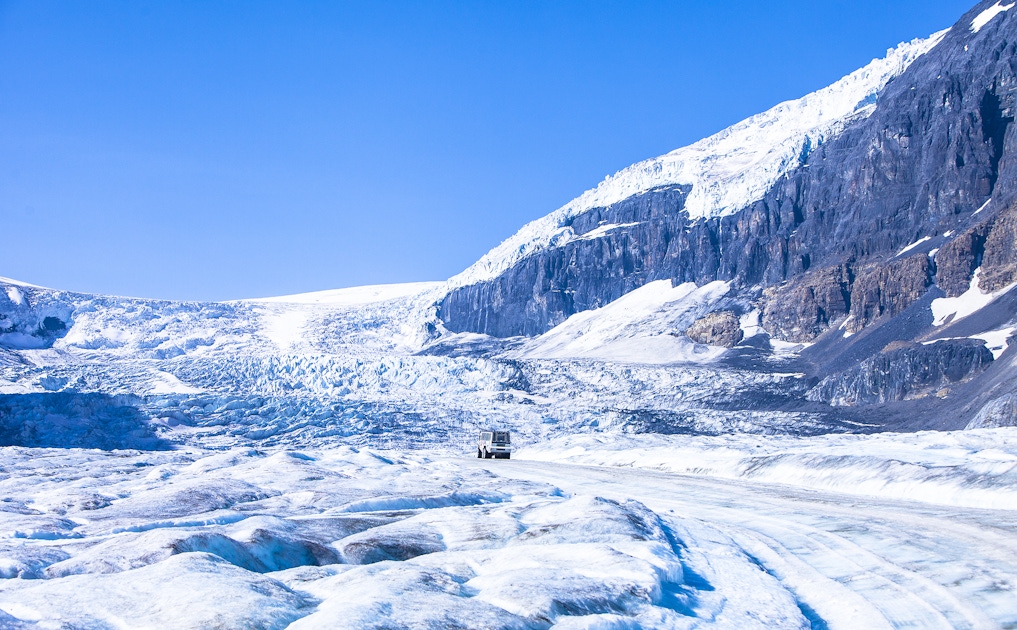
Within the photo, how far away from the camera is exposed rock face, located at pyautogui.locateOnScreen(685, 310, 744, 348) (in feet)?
471

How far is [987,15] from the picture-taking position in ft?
493

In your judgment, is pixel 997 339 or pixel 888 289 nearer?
pixel 997 339

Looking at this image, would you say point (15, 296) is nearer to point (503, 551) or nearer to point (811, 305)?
point (811, 305)

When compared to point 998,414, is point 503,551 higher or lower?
lower

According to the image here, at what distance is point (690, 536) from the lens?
610 inches

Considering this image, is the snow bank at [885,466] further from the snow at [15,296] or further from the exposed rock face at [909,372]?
the snow at [15,296]

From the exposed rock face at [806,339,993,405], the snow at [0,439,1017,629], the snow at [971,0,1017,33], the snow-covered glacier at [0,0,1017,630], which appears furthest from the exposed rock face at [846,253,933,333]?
the snow at [0,439,1017,629]

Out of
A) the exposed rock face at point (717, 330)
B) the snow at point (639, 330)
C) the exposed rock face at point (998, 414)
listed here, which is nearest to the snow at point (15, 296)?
the snow at point (639, 330)

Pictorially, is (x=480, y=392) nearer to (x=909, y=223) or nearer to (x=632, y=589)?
(x=632, y=589)

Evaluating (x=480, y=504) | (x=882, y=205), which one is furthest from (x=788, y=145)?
(x=480, y=504)

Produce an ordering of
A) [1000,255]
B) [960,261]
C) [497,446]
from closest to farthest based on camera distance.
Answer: [497,446] < [1000,255] < [960,261]

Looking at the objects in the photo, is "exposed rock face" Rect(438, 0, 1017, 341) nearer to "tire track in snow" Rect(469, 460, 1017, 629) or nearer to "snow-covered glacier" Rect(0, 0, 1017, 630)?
"snow-covered glacier" Rect(0, 0, 1017, 630)

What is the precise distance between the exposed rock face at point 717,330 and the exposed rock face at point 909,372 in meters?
45.5

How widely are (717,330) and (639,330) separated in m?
17.3
